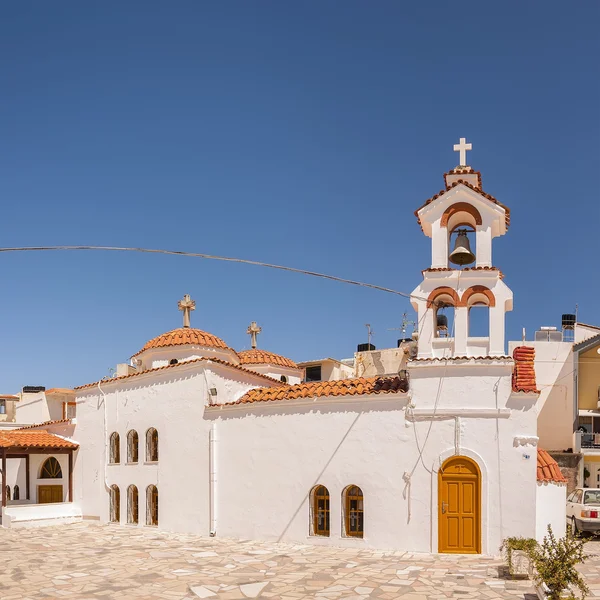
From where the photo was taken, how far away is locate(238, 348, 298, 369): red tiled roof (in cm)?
2611

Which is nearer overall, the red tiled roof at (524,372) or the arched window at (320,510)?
the red tiled roof at (524,372)

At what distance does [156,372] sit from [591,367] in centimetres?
1859

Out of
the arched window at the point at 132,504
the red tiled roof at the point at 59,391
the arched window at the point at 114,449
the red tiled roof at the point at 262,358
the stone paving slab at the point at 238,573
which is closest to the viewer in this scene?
the stone paving slab at the point at 238,573

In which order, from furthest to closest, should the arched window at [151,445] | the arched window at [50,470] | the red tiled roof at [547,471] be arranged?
1. the arched window at [50,470]
2. the arched window at [151,445]
3. the red tiled roof at [547,471]

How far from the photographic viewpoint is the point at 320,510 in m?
15.0

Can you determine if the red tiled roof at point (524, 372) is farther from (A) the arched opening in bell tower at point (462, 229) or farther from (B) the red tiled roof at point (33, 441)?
(B) the red tiled roof at point (33, 441)

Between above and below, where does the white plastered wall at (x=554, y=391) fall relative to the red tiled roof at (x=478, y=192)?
below

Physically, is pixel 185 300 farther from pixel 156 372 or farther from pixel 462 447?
pixel 462 447

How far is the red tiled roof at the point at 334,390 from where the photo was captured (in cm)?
1461

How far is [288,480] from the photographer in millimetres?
15461

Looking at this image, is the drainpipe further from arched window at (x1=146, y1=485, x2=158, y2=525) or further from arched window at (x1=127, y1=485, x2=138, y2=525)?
arched window at (x1=127, y1=485, x2=138, y2=525)

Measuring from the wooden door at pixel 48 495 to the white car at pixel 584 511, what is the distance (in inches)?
670

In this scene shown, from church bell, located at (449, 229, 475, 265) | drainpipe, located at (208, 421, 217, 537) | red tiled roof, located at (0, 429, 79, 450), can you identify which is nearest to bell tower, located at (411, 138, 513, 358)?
church bell, located at (449, 229, 475, 265)

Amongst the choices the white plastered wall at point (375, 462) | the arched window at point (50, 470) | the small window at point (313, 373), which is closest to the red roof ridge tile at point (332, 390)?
the white plastered wall at point (375, 462)
